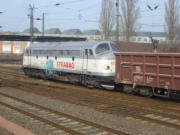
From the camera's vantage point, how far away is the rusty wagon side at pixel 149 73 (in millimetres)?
11352

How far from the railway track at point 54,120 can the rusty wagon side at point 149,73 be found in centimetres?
505

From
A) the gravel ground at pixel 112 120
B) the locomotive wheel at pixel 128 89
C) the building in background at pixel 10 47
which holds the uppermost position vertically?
the building in background at pixel 10 47

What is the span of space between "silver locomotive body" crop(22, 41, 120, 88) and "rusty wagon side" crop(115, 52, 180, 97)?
0.97m

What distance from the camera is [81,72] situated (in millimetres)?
16531

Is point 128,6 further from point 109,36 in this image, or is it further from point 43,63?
point 43,63

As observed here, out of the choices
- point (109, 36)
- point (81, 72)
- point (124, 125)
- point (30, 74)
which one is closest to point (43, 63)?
point (30, 74)

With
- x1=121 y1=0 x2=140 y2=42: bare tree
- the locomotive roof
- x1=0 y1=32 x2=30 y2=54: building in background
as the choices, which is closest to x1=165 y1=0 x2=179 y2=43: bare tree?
x1=121 y1=0 x2=140 y2=42: bare tree

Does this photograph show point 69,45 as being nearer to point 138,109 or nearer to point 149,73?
point 149,73

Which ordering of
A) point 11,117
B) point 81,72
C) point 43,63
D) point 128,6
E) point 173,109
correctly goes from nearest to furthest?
point 11,117
point 173,109
point 81,72
point 43,63
point 128,6

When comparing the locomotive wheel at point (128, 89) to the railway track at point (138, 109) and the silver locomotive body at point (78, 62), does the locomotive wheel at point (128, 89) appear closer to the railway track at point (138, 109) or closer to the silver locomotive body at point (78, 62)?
the silver locomotive body at point (78, 62)

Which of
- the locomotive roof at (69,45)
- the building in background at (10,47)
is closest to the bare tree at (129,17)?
the locomotive roof at (69,45)

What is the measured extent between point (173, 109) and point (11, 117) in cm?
618

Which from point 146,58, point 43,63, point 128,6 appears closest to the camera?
point 146,58

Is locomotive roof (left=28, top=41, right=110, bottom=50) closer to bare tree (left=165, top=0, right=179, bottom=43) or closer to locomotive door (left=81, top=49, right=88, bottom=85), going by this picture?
locomotive door (left=81, top=49, right=88, bottom=85)
